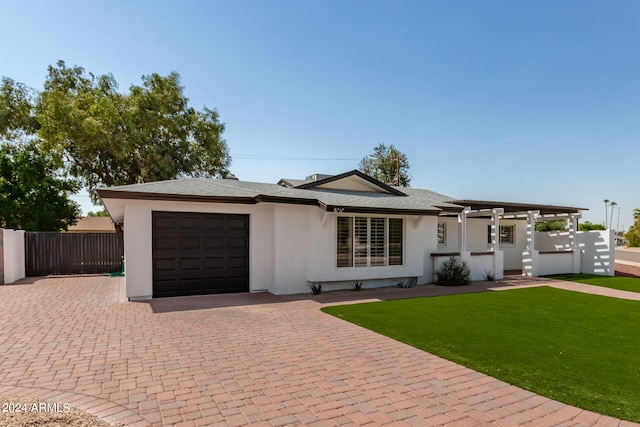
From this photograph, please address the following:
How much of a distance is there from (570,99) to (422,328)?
51.1ft

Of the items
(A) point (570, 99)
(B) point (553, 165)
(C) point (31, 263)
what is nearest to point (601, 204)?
(B) point (553, 165)

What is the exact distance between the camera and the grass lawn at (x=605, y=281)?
13205 mm

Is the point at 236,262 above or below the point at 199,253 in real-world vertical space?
below

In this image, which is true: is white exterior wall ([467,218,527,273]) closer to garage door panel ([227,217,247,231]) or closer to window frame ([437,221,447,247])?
window frame ([437,221,447,247])

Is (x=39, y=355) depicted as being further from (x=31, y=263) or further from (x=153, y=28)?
(x=31, y=263)

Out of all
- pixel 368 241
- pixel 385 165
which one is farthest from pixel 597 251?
pixel 385 165

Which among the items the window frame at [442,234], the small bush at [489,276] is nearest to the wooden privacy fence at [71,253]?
the window frame at [442,234]

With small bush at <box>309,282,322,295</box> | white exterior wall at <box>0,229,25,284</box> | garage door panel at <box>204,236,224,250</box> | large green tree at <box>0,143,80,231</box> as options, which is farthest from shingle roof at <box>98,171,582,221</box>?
Result: large green tree at <box>0,143,80,231</box>

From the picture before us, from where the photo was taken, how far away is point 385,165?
4388 cm

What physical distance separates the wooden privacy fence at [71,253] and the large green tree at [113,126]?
338 inches

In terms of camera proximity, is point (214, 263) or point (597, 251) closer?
point (214, 263)

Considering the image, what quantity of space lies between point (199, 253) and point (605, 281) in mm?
17055

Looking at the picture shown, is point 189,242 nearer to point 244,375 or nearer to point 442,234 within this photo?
point 244,375

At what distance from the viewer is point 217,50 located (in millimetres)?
14766
